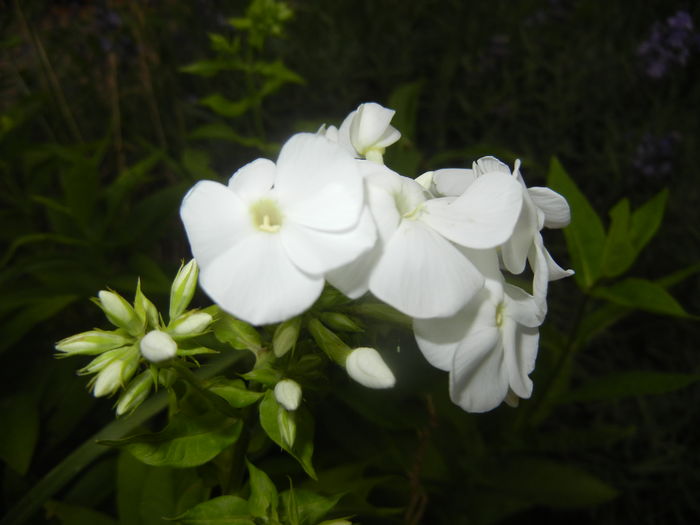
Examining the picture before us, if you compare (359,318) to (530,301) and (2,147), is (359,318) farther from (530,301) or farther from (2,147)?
(2,147)

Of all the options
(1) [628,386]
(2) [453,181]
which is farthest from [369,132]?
(1) [628,386]

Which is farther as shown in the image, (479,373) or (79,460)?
(79,460)

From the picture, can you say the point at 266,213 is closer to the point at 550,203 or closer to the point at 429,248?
the point at 429,248

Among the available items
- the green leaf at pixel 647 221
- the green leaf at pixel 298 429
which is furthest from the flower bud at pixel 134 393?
the green leaf at pixel 647 221

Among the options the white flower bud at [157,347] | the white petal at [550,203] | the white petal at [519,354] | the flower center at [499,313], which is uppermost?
the white petal at [550,203]

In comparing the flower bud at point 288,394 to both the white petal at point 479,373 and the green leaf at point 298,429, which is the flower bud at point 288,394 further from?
the white petal at point 479,373

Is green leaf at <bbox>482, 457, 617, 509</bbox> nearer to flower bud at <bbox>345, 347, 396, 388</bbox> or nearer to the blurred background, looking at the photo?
the blurred background
